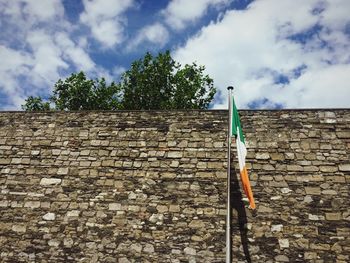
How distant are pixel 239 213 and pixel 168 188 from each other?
5.35 ft

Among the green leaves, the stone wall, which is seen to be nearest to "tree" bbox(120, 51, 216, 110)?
the green leaves

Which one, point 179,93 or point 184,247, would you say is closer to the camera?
point 184,247

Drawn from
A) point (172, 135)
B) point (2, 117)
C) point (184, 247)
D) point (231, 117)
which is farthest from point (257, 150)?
point (2, 117)

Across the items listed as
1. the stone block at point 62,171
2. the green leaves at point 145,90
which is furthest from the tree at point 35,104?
the stone block at point 62,171

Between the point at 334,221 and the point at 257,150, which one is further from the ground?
the point at 257,150

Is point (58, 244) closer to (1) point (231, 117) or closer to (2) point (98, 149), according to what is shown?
(2) point (98, 149)

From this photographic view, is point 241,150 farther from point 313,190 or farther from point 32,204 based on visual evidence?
point 32,204

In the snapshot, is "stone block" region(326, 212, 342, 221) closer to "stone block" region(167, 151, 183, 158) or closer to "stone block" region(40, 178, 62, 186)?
"stone block" region(167, 151, 183, 158)

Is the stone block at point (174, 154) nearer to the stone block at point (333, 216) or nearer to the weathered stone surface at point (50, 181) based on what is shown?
the weathered stone surface at point (50, 181)

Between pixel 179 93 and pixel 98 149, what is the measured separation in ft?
40.0

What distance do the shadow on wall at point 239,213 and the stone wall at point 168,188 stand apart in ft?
0.07

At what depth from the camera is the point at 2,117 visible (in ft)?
31.4

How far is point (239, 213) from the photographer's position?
22.9 ft

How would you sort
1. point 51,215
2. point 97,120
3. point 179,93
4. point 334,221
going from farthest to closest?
point 179,93 < point 97,120 < point 51,215 < point 334,221
